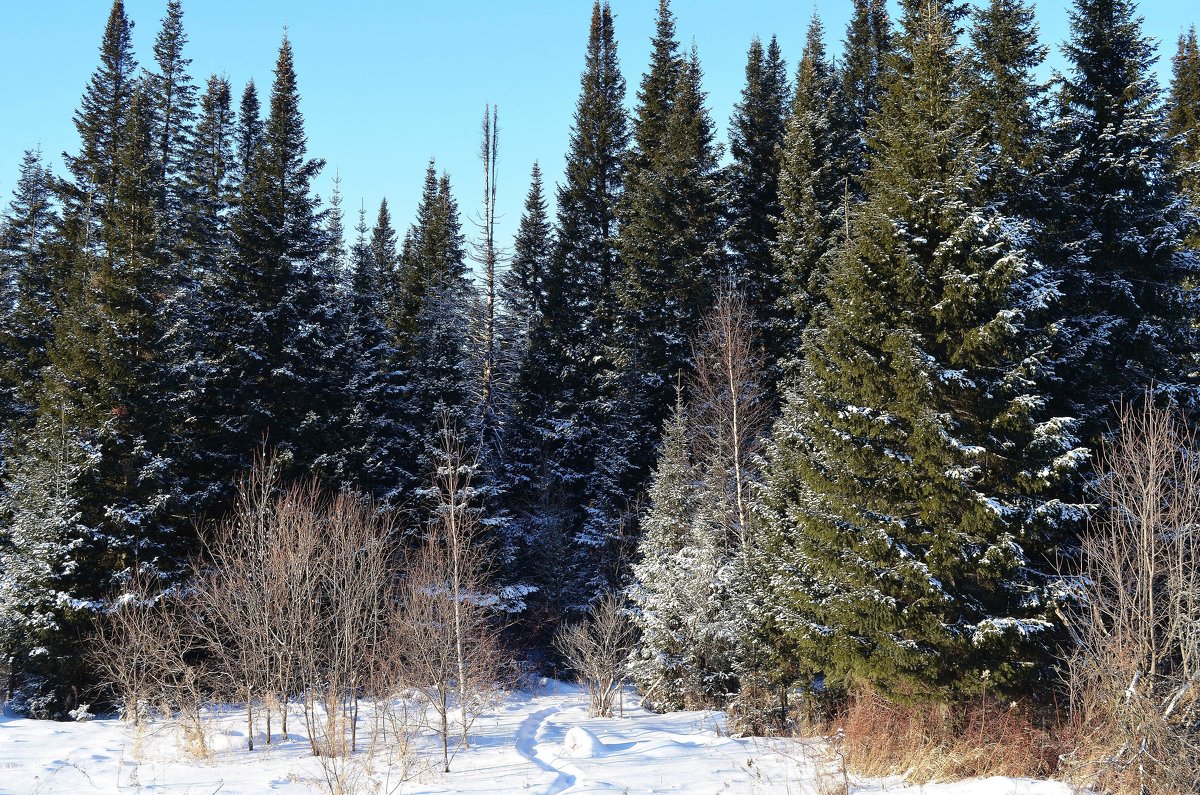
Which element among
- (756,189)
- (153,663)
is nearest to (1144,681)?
(153,663)

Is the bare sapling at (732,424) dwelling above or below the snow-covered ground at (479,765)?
above

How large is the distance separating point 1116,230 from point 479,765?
19148 mm

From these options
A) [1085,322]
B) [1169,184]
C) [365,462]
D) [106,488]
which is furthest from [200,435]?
[1169,184]

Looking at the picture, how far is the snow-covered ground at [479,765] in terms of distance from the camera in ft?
40.7

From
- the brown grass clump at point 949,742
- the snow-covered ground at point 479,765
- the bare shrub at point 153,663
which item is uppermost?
the bare shrub at point 153,663

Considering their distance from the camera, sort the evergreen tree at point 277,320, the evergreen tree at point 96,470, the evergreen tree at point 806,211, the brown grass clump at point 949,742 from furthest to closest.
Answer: the evergreen tree at point 806,211 → the evergreen tree at point 277,320 → the evergreen tree at point 96,470 → the brown grass clump at point 949,742

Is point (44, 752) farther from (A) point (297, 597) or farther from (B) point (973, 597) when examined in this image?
(B) point (973, 597)

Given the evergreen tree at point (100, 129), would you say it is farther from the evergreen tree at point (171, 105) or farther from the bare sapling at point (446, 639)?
the bare sapling at point (446, 639)

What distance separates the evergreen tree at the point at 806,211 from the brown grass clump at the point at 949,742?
12661 mm

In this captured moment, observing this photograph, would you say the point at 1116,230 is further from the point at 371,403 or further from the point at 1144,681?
the point at 371,403

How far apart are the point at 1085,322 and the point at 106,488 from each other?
25.8m

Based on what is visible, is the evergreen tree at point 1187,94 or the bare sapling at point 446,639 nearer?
the bare sapling at point 446,639

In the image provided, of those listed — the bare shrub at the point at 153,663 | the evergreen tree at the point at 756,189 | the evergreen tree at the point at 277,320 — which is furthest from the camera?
the evergreen tree at the point at 756,189

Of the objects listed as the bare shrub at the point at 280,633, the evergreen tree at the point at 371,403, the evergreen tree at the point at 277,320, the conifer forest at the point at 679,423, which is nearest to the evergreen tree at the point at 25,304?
the conifer forest at the point at 679,423
